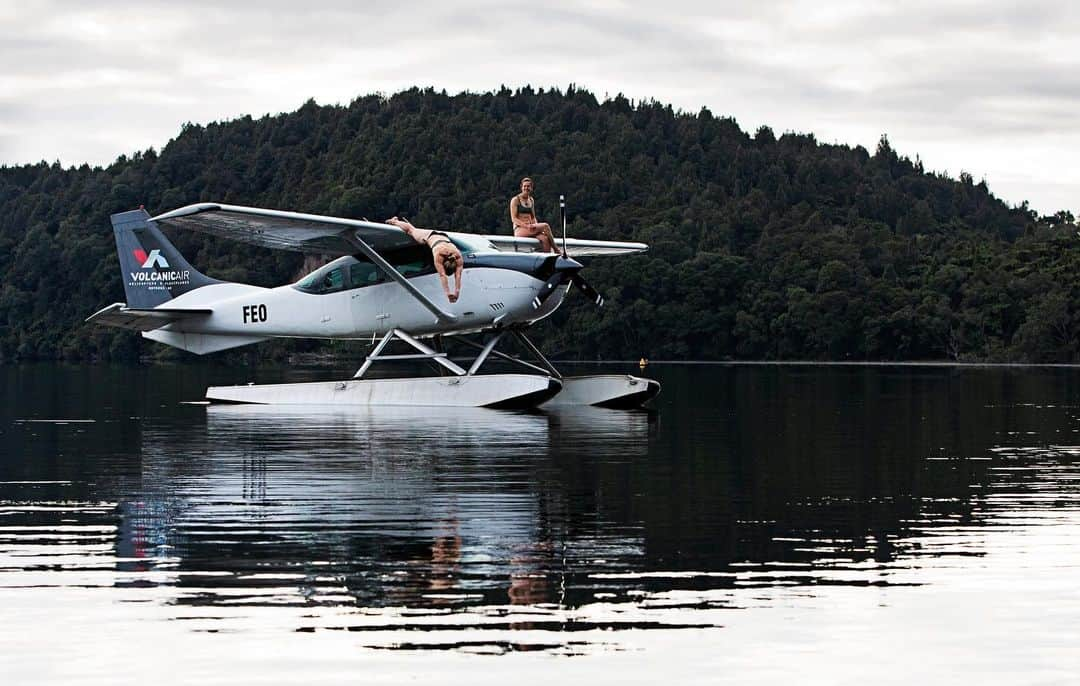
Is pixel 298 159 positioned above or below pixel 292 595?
above

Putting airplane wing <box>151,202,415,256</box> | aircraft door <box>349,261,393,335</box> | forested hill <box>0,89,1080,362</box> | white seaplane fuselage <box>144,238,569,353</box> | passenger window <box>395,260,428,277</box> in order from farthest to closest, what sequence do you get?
forested hill <box>0,89,1080,362</box>, aircraft door <box>349,261,393,335</box>, passenger window <box>395,260,428,277</box>, white seaplane fuselage <box>144,238,569,353</box>, airplane wing <box>151,202,415,256</box>

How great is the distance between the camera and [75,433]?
16203mm

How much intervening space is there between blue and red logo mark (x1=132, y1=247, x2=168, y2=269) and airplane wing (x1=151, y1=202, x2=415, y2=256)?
11.8ft

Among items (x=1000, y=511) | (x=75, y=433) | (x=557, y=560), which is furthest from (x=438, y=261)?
(x=557, y=560)

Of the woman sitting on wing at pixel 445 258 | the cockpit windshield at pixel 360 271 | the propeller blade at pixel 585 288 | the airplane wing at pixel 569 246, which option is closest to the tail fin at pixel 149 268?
the cockpit windshield at pixel 360 271

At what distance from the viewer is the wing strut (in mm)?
20812

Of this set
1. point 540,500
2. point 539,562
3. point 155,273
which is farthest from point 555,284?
point 539,562

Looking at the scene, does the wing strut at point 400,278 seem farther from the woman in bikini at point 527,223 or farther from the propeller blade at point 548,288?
the woman in bikini at point 527,223

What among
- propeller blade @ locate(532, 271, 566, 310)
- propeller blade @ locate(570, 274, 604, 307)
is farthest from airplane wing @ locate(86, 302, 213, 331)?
propeller blade @ locate(570, 274, 604, 307)

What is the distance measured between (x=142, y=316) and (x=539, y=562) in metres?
17.8

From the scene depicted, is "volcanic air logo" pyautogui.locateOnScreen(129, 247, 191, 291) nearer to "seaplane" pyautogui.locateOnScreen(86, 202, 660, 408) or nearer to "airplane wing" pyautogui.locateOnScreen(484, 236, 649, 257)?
"seaplane" pyautogui.locateOnScreen(86, 202, 660, 408)

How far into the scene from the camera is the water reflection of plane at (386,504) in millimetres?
6809

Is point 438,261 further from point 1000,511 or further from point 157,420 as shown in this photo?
point 1000,511

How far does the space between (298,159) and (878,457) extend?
382ft
